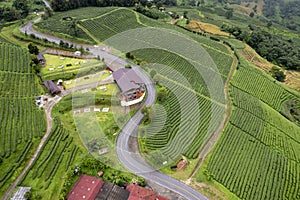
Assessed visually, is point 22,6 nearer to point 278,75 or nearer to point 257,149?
point 257,149

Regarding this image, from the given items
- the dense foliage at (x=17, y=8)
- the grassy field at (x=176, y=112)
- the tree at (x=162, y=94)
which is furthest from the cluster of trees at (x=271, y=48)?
the dense foliage at (x=17, y=8)

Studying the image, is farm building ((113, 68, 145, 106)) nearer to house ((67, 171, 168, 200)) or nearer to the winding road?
the winding road

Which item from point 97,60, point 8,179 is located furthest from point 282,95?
point 8,179

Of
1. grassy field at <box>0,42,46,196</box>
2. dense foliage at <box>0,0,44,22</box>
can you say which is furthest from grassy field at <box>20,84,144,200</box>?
dense foliage at <box>0,0,44,22</box>

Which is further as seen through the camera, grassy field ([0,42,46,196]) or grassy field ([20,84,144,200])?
grassy field ([0,42,46,196])

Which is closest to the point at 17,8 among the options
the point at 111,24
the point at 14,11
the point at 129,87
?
the point at 14,11
